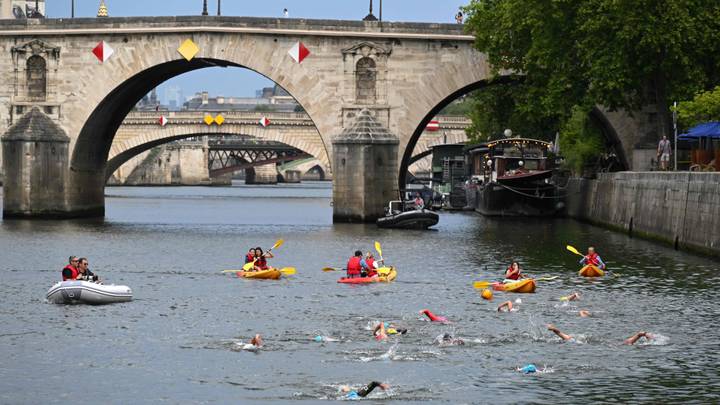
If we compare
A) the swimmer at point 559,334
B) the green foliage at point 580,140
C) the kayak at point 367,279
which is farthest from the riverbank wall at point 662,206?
the swimmer at point 559,334

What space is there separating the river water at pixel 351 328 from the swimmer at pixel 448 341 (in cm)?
32

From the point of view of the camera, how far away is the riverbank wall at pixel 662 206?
51531 mm

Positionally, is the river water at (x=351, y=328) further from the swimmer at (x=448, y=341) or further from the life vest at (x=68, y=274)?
the life vest at (x=68, y=274)

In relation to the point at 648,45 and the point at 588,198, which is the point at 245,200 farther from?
the point at 648,45

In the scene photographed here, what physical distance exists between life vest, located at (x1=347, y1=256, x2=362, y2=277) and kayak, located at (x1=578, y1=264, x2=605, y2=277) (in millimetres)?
7872

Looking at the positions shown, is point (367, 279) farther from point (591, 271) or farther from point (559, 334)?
point (559, 334)

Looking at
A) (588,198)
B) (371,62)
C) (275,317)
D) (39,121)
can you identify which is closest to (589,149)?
(588,198)

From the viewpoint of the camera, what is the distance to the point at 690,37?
62438mm

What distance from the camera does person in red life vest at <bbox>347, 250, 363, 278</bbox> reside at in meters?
47.5

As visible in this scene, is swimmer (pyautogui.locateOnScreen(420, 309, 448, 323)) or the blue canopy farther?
the blue canopy

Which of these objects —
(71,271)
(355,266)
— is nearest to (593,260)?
(355,266)

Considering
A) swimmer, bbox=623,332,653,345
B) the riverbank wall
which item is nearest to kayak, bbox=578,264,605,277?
the riverbank wall

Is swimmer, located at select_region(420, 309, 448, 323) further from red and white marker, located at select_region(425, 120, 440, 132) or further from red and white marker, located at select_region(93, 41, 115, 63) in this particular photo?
red and white marker, located at select_region(425, 120, 440, 132)

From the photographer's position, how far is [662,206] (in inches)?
2361
